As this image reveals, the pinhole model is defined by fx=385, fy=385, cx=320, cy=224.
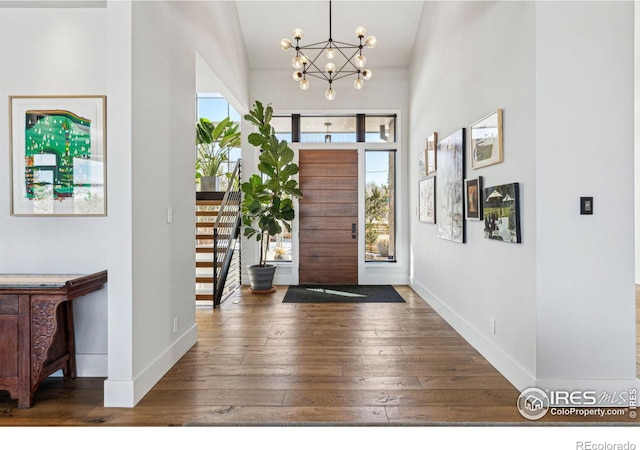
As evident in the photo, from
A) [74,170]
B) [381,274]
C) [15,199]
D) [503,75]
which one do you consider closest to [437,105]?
[503,75]

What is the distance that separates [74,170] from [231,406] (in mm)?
2068

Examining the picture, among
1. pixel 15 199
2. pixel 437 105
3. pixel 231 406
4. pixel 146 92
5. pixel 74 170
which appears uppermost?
pixel 437 105

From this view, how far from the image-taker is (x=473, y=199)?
140 inches

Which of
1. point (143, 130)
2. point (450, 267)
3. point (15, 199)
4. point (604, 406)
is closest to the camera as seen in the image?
point (604, 406)

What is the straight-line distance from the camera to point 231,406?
2475 mm

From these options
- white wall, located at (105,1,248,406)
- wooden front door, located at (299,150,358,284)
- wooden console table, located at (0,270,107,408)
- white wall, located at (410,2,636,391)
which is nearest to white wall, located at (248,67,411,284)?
wooden front door, located at (299,150,358,284)

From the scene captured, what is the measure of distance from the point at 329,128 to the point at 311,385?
508 cm

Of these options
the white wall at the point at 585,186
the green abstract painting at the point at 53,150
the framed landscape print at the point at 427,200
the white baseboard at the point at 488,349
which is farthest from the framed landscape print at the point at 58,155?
the framed landscape print at the point at 427,200

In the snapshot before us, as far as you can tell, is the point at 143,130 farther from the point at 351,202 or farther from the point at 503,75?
the point at 351,202

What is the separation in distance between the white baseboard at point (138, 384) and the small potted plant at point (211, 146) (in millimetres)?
4288

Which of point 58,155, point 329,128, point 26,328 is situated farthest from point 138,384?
point 329,128

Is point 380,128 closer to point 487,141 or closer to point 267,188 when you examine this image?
point 267,188

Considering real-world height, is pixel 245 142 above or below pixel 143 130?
above
